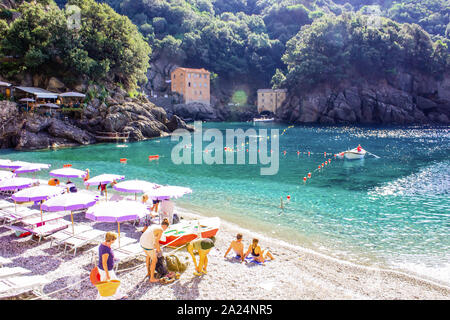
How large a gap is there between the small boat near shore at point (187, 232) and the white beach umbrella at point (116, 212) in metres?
1.63

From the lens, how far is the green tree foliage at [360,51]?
9919 centimetres

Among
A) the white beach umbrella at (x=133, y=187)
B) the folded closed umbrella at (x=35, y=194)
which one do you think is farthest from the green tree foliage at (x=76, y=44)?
the folded closed umbrella at (x=35, y=194)

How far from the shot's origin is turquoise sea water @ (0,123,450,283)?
45.7 ft

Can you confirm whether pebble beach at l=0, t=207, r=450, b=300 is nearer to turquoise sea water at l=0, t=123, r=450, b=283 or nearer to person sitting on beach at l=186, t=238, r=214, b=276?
person sitting on beach at l=186, t=238, r=214, b=276

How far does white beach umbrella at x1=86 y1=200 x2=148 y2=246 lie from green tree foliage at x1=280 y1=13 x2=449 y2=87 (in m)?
97.1

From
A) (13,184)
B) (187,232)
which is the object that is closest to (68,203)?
(187,232)

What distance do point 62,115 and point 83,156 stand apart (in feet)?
48.7

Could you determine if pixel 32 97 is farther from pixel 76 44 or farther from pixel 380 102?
pixel 380 102

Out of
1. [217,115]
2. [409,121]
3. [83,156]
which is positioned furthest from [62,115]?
[409,121]

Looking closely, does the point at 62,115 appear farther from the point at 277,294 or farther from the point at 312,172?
the point at 277,294

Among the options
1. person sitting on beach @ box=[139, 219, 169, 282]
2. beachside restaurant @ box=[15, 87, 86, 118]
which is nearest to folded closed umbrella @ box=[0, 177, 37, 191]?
person sitting on beach @ box=[139, 219, 169, 282]

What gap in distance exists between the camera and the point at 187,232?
1288cm

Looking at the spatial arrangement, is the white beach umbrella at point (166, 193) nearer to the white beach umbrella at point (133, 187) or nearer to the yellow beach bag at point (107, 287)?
the white beach umbrella at point (133, 187)

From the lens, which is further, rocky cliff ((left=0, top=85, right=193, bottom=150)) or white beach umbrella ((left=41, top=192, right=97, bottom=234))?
rocky cliff ((left=0, top=85, right=193, bottom=150))
